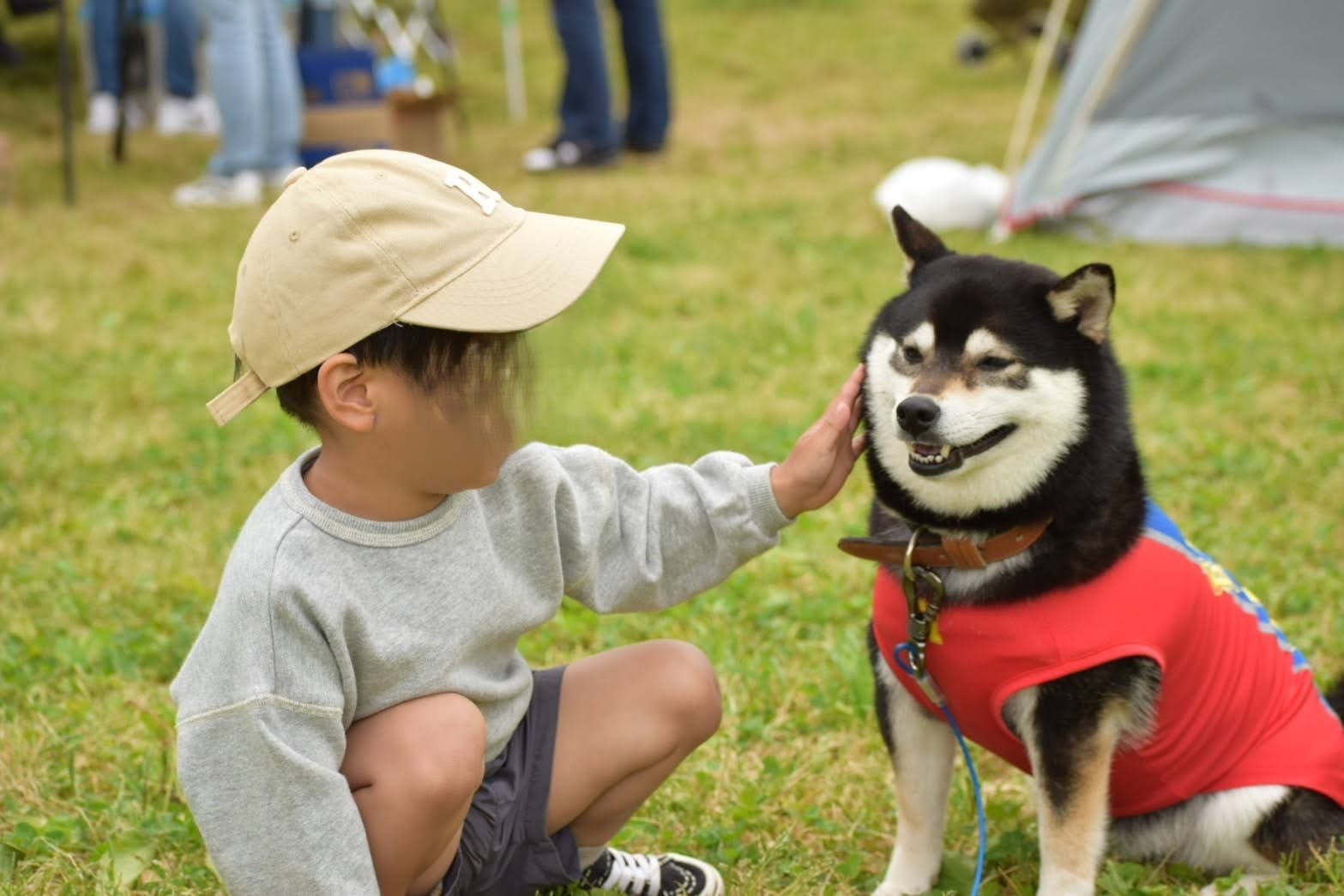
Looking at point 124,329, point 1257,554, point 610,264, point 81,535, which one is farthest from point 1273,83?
point 81,535

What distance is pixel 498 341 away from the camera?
1802mm

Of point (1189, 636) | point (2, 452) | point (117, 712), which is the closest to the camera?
point (1189, 636)

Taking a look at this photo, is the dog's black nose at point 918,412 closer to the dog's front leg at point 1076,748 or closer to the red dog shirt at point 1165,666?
the red dog shirt at point 1165,666

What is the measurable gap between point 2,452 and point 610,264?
8.97 feet

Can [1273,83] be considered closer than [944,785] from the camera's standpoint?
No

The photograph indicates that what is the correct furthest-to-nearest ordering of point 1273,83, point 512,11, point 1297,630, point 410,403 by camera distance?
point 512,11 < point 1273,83 < point 1297,630 < point 410,403

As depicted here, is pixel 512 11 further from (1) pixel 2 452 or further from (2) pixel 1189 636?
(2) pixel 1189 636

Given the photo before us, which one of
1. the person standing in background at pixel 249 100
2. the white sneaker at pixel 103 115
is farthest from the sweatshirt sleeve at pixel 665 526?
the white sneaker at pixel 103 115

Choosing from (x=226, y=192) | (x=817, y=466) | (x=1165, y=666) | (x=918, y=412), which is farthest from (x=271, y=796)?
(x=226, y=192)

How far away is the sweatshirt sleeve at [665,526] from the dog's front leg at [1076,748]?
447 millimetres

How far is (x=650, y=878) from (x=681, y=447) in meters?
2.10

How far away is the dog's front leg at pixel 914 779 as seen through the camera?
2232 mm

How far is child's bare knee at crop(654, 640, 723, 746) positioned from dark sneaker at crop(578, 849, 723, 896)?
0.24 meters

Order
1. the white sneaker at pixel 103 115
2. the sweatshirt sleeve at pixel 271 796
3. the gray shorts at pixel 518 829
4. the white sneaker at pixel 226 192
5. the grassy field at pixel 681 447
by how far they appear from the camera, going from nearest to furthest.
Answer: the sweatshirt sleeve at pixel 271 796 < the gray shorts at pixel 518 829 < the grassy field at pixel 681 447 < the white sneaker at pixel 226 192 < the white sneaker at pixel 103 115
